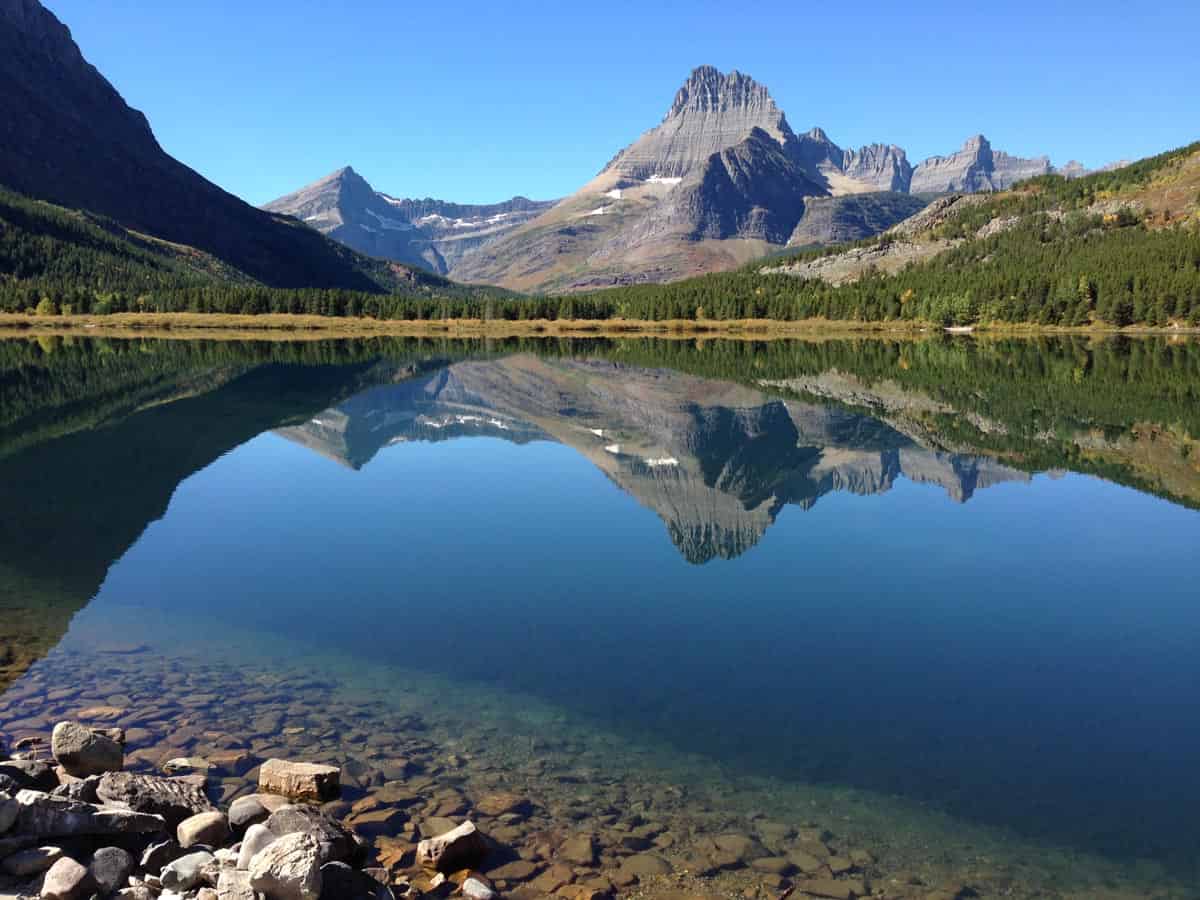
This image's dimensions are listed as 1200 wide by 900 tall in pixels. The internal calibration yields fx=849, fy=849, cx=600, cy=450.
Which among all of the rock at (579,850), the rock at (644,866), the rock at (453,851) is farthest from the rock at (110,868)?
the rock at (644,866)

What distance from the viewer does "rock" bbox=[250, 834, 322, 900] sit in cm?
991

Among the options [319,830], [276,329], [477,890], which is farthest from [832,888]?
[276,329]

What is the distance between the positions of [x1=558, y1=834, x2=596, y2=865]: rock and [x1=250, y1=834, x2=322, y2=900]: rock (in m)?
3.31

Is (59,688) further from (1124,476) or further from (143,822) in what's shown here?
(1124,476)

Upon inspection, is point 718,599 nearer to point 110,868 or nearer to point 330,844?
point 330,844

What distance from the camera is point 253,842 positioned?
10.7 metres

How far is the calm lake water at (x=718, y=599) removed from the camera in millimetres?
13570

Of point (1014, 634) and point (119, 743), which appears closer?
point (119, 743)

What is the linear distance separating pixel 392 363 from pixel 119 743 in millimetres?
103752

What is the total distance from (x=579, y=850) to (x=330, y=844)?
3363 mm

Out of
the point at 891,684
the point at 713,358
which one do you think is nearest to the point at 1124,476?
the point at 891,684

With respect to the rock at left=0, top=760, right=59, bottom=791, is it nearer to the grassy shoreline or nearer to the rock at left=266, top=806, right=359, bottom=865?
the rock at left=266, top=806, right=359, bottom=865

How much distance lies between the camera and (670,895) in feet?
35.6

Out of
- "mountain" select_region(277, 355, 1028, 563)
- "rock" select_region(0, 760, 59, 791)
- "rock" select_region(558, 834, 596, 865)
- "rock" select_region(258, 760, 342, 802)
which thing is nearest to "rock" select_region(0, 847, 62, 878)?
"rock" select_region(0, 760, 59, 791)
